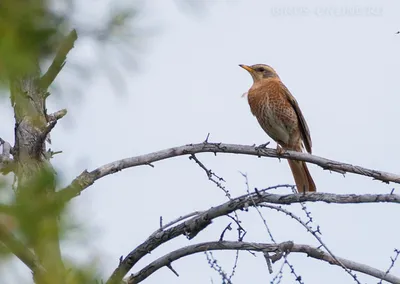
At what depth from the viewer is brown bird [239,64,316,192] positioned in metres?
7.38

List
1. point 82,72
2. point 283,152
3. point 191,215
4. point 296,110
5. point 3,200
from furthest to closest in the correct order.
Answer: point 296,110 < point 283,152 < point 191,215 < point 82,72 < point 3,200

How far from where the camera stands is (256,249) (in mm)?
A: 4547

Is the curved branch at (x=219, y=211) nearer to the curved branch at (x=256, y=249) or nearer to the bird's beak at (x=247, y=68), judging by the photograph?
the curved branch at (x=256, y=249)

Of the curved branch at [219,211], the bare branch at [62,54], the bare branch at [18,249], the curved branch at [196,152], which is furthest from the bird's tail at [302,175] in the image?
the bare branch at [18,249]

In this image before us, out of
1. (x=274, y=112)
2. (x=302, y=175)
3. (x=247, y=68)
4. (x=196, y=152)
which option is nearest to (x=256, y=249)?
(x=196, y=152)

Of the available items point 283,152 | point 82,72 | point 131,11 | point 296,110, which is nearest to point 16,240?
point 82,72

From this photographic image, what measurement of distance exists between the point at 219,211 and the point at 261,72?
12.3 feet

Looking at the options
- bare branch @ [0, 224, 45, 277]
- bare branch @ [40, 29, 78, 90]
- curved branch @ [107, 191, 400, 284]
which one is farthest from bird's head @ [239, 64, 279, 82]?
bare branch @ [0, 224, 45, 277]

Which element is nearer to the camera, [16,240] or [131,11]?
[16,240]

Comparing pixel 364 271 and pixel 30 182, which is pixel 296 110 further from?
pixel 30 182

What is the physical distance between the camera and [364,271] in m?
4.46

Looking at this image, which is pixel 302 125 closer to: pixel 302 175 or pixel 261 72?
pixel 302 175

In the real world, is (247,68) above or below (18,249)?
above

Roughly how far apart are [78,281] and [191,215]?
3.36 m
